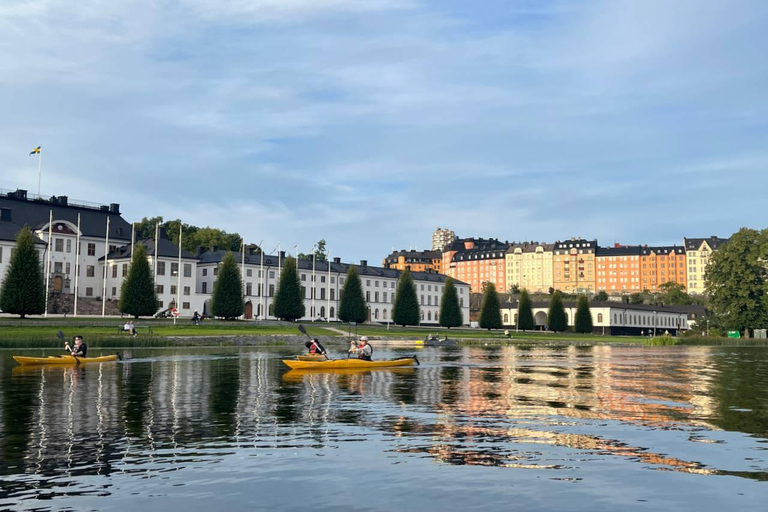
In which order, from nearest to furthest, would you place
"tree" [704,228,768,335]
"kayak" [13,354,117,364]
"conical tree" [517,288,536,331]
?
"kayak" [13,354,117,364]
"tree" [704,228,768,335]
"conical tree" [517,288,536,331]

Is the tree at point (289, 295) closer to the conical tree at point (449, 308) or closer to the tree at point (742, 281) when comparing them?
the conical tree at point (449, 308)

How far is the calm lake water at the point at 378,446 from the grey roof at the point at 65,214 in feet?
290

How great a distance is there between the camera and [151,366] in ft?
151

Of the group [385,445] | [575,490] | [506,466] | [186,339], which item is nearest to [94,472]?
[385,445]

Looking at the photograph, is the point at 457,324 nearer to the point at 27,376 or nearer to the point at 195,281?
the point at 195,281

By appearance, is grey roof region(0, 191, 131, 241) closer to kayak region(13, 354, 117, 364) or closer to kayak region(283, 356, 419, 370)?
kayak region(13, 354, 117, 364)

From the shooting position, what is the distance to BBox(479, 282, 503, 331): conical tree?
138000mm

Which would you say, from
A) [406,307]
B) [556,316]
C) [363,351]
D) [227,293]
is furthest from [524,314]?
[363,351]

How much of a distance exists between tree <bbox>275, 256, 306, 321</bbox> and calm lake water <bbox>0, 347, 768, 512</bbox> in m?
75.2

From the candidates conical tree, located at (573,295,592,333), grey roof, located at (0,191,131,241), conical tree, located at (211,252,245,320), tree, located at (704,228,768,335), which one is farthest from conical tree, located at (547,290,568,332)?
grey roof, located at (0,191,131,241)

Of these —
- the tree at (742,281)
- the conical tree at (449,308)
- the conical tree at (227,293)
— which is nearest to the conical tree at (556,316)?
the conical tree at (449,308)

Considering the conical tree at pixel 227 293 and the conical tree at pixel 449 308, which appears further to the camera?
the conical tree at pixel 449 308

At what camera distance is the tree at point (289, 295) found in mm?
110875

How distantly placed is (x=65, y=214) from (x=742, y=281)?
349 feet
